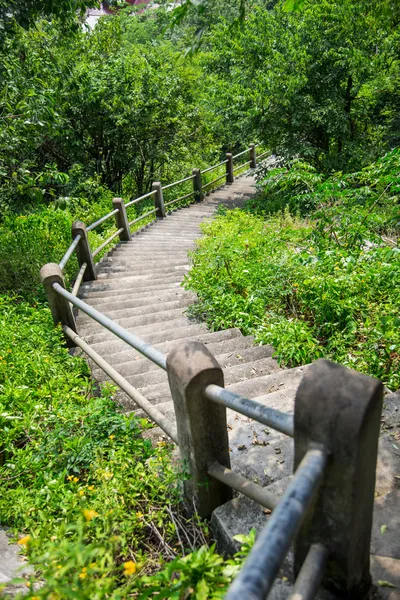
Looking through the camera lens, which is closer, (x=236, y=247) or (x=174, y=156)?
(x=236, y=247)

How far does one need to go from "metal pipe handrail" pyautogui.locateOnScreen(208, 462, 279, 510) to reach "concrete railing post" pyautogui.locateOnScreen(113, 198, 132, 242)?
25.5 feet

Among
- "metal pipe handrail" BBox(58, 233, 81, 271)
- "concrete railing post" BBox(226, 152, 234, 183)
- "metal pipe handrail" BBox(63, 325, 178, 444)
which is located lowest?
"metal pipe handrail" BBox(63, 325, 178, 444)

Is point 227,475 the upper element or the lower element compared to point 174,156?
lower

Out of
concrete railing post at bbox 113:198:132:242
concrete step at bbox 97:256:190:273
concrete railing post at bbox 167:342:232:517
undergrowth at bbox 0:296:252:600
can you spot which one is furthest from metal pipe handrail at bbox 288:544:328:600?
concrete railing post at bbox 113:198:132:242

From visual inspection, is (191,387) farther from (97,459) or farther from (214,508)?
(97,459)

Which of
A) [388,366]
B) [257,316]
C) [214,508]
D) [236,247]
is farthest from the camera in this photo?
[236,247]

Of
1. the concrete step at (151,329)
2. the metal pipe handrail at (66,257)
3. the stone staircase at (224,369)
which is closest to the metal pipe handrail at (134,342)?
the stone staircase at (224,369)

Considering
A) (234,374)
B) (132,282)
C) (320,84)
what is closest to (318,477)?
(234,374)

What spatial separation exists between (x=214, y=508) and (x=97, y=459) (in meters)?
0.89

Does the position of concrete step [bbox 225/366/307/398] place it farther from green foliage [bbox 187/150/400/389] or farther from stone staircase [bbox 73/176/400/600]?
green foliage [bbox 187/150/400/389]

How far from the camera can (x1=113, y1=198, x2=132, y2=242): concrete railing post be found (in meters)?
8.91

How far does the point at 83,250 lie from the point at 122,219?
327cm

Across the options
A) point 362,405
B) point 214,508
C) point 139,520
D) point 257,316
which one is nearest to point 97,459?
point 139,520

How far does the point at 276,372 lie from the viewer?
3.90 meters
